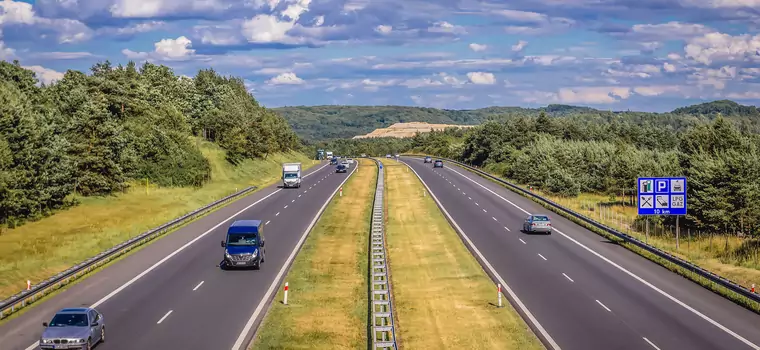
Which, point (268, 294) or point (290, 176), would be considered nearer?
point (268, 294)

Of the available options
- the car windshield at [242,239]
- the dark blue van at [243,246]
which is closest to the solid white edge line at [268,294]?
the dark blue van at [243,246]

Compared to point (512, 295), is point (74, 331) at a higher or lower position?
higher

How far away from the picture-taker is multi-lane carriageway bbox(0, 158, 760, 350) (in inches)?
1024

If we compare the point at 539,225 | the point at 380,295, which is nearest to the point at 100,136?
the point at 539,225

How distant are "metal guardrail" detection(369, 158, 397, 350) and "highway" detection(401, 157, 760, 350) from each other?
5.39 meters

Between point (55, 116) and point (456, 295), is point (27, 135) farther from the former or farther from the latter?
point (456, 295)

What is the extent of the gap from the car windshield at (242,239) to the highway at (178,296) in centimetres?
145

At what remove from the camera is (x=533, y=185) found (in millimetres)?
102625

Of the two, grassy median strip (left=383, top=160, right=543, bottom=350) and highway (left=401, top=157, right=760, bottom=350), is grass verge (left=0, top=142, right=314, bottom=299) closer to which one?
grassy median strip (left=383, top=160, right=543, bottom=350)

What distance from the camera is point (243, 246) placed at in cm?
3938

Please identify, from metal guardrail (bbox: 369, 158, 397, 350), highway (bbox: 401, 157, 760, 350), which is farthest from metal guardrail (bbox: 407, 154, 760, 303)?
metal guardrail (bbox: 369, 158, 397, 350)

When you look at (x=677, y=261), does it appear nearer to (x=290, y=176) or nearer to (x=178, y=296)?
(x=178, y=296)

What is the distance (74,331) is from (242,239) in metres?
16.5

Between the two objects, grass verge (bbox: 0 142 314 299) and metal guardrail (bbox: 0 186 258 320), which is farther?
grass verge (bbox: 0 142 314 299)
